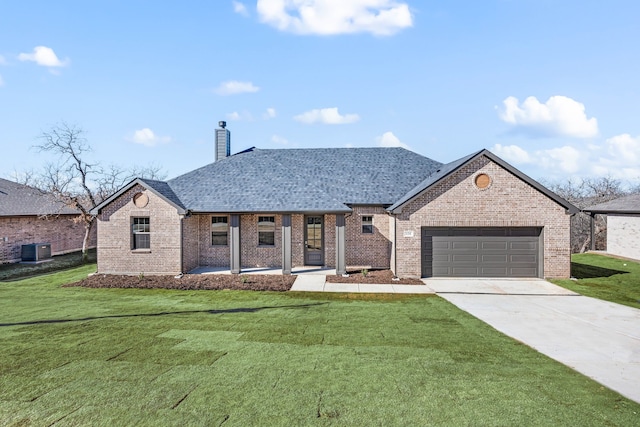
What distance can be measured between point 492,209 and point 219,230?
44.2 feet

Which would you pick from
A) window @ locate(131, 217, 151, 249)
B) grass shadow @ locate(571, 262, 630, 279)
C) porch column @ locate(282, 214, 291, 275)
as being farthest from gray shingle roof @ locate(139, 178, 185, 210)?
grass shadow @ locate(571, 262, 630, 279)

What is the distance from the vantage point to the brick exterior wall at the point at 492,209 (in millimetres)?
15453

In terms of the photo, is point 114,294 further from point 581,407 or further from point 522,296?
point 522,296

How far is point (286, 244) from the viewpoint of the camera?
16344mm

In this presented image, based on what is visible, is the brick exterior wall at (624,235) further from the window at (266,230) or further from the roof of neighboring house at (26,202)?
the roof of neighboring house at (26,202)

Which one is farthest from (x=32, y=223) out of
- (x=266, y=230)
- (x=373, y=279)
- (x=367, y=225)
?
(x=373, y=279)

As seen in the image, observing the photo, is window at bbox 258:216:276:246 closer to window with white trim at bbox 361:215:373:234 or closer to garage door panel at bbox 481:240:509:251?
window with white trim at bbox 361:215:373:234

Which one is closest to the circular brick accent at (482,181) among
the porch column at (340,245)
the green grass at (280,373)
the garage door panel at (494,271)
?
the garage door panel at (494,271)

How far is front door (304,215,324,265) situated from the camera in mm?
18391

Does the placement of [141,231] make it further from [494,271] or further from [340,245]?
[494,271]

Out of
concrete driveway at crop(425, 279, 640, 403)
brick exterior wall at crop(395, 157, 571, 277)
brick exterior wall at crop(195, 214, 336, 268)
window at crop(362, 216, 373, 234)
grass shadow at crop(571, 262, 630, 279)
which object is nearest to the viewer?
concrete driveway at crop(425, 279, 640, 403)

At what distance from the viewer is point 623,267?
18.9m

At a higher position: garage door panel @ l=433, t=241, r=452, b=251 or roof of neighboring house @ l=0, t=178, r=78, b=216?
roof of neighboring house @ l=0, t=178, r=78, b=216

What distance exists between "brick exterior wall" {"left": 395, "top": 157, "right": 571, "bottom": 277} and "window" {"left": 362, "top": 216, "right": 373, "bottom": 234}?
2.73m
